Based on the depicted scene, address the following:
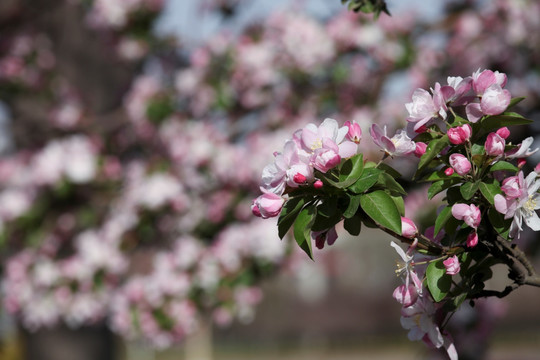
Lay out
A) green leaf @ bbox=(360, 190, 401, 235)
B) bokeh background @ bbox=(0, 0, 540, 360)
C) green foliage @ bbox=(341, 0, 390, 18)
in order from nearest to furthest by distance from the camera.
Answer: green leaf @ bbox=(360, 190, 401, 235)
green foliage @ bbox=(341, 0, 390, 18)
bokeh background @ bbox=(0, 0, 540, 360)

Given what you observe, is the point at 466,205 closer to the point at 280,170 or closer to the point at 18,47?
the point at 280,170

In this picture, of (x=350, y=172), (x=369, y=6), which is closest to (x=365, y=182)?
(x=350, y=172)

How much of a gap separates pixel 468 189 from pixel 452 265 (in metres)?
0.16

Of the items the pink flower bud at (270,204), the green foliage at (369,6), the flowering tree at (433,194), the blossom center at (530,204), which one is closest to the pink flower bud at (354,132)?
the flowering tree at (433,194)

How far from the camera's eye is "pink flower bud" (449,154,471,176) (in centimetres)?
159

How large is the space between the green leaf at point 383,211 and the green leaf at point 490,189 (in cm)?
20

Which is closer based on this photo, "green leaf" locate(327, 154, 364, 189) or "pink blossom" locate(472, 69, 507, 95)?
"green leaf" locate(327, 154, 364, 189)

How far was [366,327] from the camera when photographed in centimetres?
2139

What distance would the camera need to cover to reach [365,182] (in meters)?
1.57

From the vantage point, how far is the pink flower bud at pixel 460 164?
1.59 m

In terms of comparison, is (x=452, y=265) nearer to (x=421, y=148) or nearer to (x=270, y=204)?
(x=421, y=148)

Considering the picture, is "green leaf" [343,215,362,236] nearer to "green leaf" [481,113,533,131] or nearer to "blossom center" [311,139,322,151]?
"blossom center" [311,139,322,151]

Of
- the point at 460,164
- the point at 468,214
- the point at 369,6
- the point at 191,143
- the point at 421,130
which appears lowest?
the point at 468,214

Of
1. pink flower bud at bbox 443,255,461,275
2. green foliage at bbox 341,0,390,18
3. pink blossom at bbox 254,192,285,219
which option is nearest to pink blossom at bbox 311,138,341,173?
pink blossom at bbox 254,192,285,219
